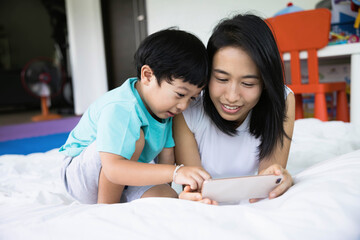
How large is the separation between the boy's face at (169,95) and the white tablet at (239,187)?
303 millimetres

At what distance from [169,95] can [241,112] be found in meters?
0.23

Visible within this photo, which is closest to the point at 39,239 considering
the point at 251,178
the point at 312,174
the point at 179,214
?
the point at 179,214

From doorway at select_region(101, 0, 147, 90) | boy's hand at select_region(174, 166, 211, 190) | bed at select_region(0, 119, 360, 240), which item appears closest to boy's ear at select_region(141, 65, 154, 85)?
boy's hand at select_region(174, 166, 211, 190)

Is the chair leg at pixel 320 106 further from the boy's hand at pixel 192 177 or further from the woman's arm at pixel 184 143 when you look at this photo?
the boy's hand at pixel 192 177

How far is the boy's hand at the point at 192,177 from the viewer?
750 millimetres

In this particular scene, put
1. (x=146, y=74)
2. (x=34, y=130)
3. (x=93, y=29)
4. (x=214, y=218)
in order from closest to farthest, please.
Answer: (x=214, y=218) < (x=146, y=74) < (x=34, y=130) < (x=93, y=29)

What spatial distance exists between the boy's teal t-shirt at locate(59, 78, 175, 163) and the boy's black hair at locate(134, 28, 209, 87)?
11 centimetres

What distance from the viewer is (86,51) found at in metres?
4.89

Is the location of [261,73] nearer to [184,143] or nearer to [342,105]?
[184,143]

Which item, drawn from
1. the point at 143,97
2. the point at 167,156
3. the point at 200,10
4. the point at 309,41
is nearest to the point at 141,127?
the point at 143,97

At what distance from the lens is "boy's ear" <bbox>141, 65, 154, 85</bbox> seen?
94 cm

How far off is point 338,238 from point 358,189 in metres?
0.17

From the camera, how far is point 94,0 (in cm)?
477

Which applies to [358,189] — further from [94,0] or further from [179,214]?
[94,0]
